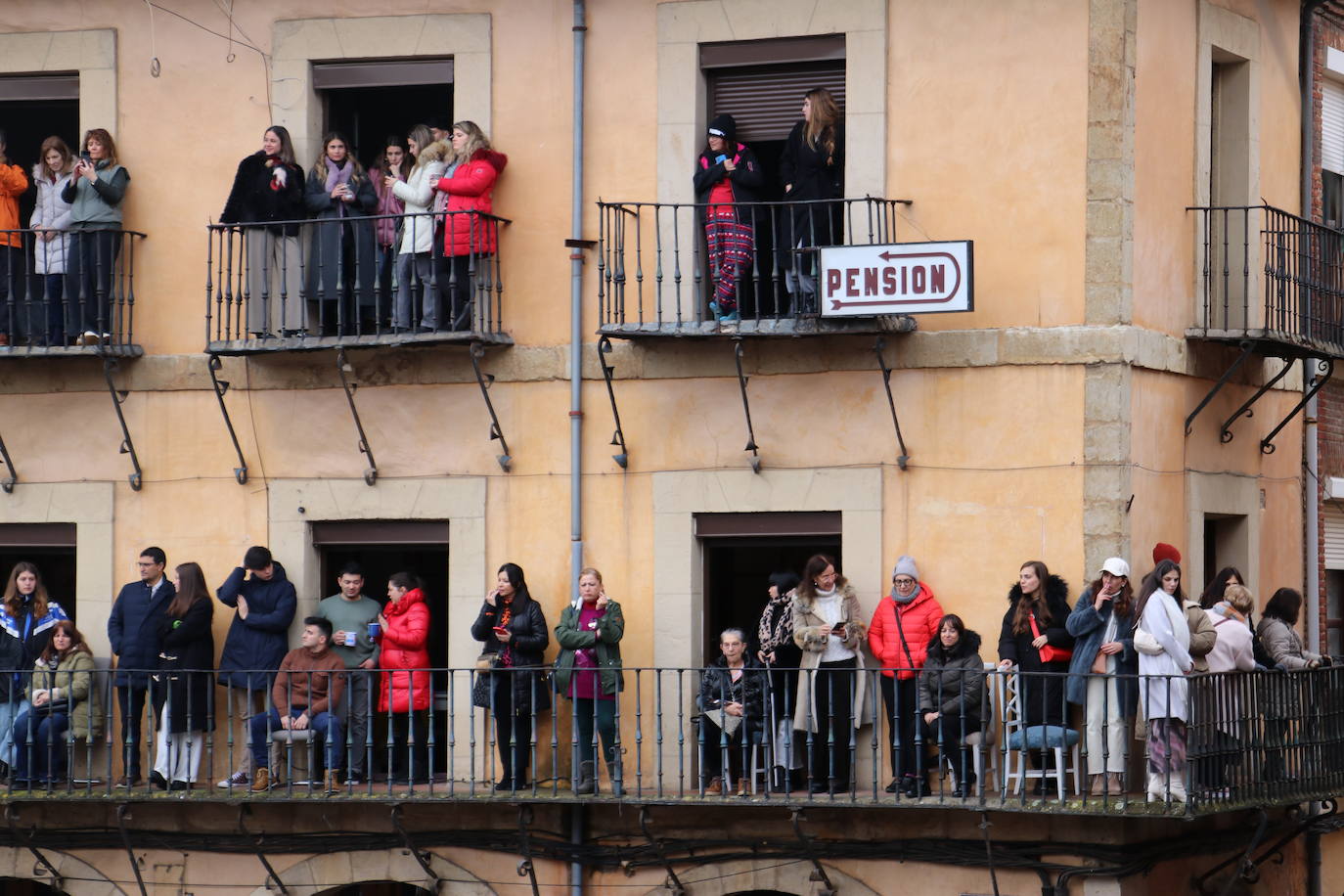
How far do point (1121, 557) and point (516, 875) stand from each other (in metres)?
4.88

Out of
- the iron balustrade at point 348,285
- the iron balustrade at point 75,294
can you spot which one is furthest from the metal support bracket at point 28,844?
the iron balustrade at point 348,285

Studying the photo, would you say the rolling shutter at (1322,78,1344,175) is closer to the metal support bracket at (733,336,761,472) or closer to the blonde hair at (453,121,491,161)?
the metal support bracket at (733,336,761,472)

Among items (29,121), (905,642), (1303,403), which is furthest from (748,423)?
(29,121)

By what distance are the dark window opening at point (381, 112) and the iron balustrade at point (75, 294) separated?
1.84m

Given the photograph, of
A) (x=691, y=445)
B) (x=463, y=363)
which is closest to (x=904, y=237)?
(x=691, y=445)

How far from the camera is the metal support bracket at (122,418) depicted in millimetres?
20797

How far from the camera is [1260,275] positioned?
20562mm

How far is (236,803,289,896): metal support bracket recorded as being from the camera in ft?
66.1

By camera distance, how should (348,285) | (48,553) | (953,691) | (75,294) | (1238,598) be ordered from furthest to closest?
(48,553), (75,294), (348,285), (1238,598), (953,691)

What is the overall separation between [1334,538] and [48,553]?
34.4 feet

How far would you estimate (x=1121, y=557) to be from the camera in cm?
1895

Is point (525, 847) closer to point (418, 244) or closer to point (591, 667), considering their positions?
point (591, 667)

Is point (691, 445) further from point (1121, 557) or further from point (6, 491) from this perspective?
point (6, 491)

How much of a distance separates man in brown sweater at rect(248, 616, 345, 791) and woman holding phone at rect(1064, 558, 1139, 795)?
5.30 m
